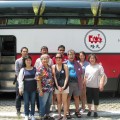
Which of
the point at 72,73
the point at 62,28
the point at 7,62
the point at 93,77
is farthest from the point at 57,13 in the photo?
the point at 93,77

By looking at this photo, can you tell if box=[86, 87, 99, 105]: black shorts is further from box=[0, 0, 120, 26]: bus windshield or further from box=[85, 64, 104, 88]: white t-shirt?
box=[0, 0, 120, 26]: bus windshield

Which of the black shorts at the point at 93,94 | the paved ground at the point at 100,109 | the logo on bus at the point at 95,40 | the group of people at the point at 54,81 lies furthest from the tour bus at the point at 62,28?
the black shorts at the point at 93,94

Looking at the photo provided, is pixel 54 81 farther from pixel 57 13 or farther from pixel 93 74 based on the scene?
pixel 57 13

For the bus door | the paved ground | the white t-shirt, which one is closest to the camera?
the white t-shirt

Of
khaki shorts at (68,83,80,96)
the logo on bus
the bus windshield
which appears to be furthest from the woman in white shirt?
the bus windshield

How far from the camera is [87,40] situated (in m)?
11.0

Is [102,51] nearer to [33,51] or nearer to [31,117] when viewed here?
[33,51]

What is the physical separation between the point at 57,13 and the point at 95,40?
1450 mm

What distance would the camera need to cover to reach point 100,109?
9852mm

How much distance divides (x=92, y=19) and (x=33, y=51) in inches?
82.8

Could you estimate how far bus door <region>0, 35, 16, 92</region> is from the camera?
36.2ft

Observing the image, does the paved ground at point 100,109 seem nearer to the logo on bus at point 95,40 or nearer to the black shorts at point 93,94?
the black shorts at point 93,94

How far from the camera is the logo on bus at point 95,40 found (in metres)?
10.9

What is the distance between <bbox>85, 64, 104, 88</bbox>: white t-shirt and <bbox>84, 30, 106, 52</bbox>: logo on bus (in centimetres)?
216
